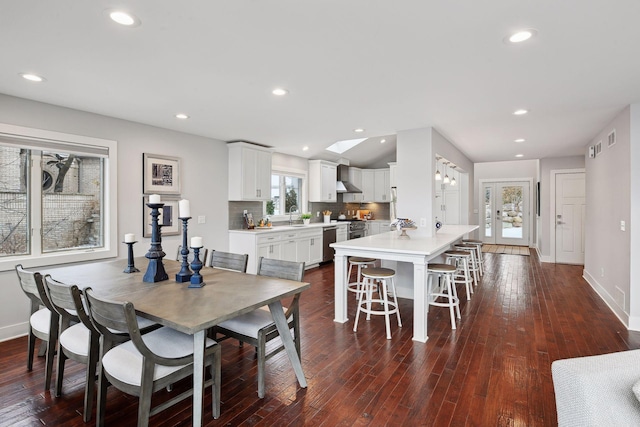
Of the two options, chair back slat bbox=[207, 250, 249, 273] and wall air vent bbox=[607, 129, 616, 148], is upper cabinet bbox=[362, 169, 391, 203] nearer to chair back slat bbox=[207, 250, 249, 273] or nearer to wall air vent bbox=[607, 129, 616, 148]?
wall air vent bbox=[607, 129, 616, 148]

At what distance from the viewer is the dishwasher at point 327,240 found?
7.09 m

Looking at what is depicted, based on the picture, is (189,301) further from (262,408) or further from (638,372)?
(638,372)

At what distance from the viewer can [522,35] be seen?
2035 millimetres

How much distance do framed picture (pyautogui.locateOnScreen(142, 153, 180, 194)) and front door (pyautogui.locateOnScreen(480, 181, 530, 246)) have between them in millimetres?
9446

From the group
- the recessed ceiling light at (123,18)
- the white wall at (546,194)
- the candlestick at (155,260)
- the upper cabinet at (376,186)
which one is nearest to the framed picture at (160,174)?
the candlestick at (155,260)

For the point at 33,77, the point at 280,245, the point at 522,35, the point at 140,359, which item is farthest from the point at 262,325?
the point at 280,245

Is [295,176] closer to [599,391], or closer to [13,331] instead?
[13,331]

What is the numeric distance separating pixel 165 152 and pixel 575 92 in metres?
4.69

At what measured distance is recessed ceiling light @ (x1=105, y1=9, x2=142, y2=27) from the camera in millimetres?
1812

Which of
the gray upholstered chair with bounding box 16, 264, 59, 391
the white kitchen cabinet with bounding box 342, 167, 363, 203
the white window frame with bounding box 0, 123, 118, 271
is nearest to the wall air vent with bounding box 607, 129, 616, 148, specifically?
the white kitchen cabinet with bounding box 342, 167, 363, 203

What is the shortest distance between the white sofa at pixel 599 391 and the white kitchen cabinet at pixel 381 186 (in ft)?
24.8

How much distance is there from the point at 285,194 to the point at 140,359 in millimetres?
5417

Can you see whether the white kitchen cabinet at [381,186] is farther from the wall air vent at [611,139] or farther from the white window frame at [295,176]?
the wall air vent at [611,139]

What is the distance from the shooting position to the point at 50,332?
7.42 feet
